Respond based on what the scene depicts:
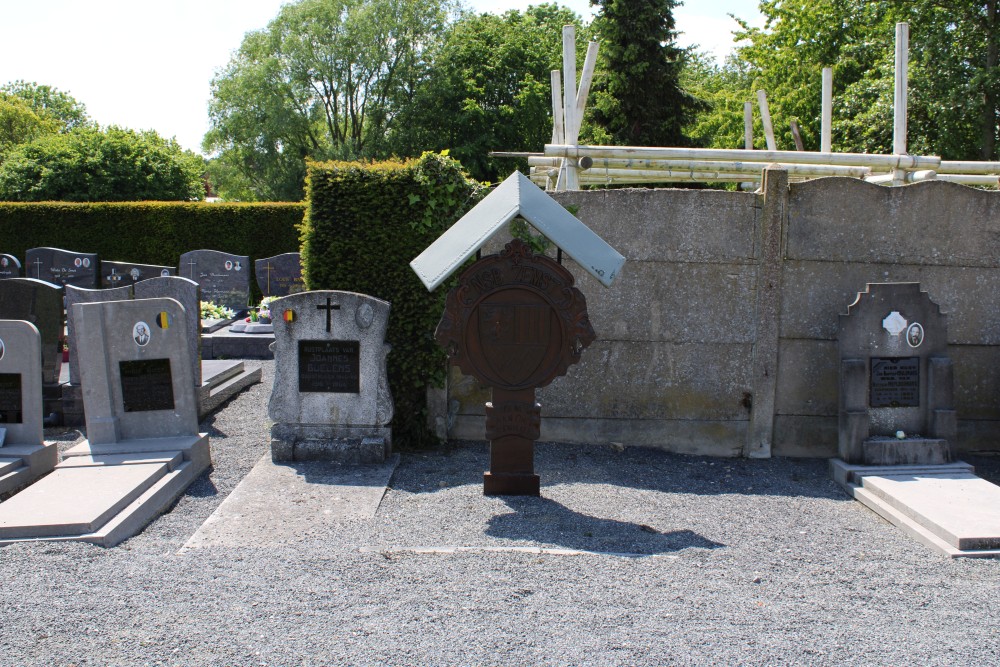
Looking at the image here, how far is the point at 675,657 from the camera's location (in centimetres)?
323

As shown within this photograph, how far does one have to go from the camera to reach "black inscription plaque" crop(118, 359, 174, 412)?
6098mm

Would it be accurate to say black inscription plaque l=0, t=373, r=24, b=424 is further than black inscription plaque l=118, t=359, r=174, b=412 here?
No

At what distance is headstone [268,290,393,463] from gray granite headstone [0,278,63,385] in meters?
3.32

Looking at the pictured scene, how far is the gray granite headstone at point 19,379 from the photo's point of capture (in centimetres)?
576

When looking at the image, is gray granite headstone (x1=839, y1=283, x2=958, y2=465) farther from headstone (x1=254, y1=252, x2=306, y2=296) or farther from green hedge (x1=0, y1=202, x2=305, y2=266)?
green hedge (x1=0, y1=202, x2=305, y2=266)

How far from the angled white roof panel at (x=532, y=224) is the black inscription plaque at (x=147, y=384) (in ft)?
8.11

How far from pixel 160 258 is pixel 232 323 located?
23.0 ft

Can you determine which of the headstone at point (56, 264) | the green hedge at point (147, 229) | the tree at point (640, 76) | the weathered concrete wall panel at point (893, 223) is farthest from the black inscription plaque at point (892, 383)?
the tree at point (640, 76)

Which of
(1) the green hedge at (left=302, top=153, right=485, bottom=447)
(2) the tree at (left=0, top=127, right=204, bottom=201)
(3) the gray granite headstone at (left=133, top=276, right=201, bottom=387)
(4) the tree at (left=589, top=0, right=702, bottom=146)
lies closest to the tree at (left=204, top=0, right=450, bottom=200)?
(2) the tree at (left=0, top=127, right=204, bottom=201)

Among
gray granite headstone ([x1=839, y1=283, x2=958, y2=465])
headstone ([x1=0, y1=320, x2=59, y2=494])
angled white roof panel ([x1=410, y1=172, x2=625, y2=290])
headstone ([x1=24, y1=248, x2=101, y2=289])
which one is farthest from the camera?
headstone ([x1=24, y1=248, x2=101, y2=289])

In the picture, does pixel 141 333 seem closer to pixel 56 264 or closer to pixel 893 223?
pixel 893 223

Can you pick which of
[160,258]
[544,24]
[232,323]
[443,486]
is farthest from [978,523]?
[544,24]

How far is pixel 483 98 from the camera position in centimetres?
3350

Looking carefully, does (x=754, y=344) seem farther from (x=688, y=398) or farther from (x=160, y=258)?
(x=160, y=258)
